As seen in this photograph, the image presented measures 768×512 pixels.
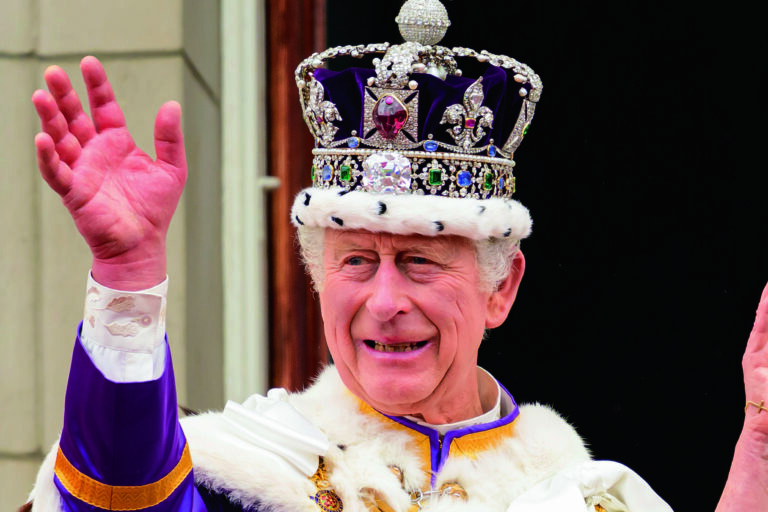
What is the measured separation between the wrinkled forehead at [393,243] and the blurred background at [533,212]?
1.31m

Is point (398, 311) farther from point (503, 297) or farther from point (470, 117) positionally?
point (470, 117)

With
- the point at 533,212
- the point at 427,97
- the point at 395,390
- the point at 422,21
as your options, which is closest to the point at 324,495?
the point at 395,390

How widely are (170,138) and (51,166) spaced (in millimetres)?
224

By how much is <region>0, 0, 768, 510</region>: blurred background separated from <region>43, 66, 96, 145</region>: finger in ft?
5.47

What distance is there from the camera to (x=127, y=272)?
6.20 ft

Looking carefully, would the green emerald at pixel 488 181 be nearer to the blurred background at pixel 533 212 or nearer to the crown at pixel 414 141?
the crown at pixel 414 141

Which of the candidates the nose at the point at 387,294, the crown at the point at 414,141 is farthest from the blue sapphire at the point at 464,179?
the nose at the point at 387,294

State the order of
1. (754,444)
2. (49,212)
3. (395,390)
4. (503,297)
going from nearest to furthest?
(754,444) < (395,390) < (503,297) < (49,212)

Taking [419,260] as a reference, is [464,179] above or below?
above

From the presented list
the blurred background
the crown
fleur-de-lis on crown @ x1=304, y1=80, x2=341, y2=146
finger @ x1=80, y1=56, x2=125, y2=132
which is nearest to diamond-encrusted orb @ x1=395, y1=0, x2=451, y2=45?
the crown

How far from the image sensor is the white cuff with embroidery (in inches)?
74.5

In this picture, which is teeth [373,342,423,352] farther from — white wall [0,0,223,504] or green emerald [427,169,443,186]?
white wall [0,0,223,504]

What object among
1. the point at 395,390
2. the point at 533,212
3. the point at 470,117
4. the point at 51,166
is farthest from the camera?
the point at 533,212

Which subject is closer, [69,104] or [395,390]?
[69,104]
